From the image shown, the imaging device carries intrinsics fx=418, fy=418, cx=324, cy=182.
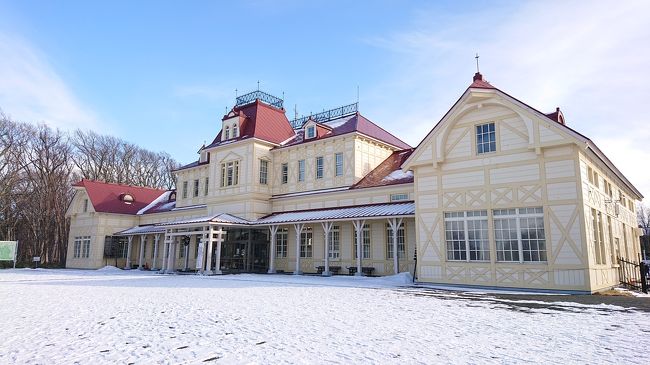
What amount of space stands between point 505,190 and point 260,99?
18.7 m

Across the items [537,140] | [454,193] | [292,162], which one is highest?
[292,162]

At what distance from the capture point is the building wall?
13.1 meters

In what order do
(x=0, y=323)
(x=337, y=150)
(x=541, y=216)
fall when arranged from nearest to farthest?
(x=0, y=323) < (x=541, y=216) < (x=337, y=150)

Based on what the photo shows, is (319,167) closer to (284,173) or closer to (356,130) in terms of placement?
(284,173)

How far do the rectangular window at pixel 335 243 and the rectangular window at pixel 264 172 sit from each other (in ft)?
19.9

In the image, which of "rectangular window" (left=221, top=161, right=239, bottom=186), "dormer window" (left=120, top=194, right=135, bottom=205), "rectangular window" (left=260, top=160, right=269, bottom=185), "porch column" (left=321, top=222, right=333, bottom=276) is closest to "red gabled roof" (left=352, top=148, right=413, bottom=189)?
"porch column" (left=321, top=222, right=333, bottom=276)

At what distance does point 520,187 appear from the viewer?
14094 mm

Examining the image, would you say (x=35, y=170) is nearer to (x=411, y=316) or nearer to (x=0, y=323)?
(x=0, y=323)

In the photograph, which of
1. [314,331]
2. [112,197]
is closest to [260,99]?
[112,197]

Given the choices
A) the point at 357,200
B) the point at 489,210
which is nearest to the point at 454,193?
the point at 489,210

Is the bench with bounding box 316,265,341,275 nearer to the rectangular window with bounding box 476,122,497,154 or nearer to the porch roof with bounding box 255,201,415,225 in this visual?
the porch roof with bounding box 255,201,415,225

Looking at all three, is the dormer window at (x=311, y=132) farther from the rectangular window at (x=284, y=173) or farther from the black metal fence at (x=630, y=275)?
the black metal fence at (x=630, y=275)

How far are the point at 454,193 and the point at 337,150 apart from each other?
29.9 ft

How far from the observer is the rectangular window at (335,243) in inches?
853
